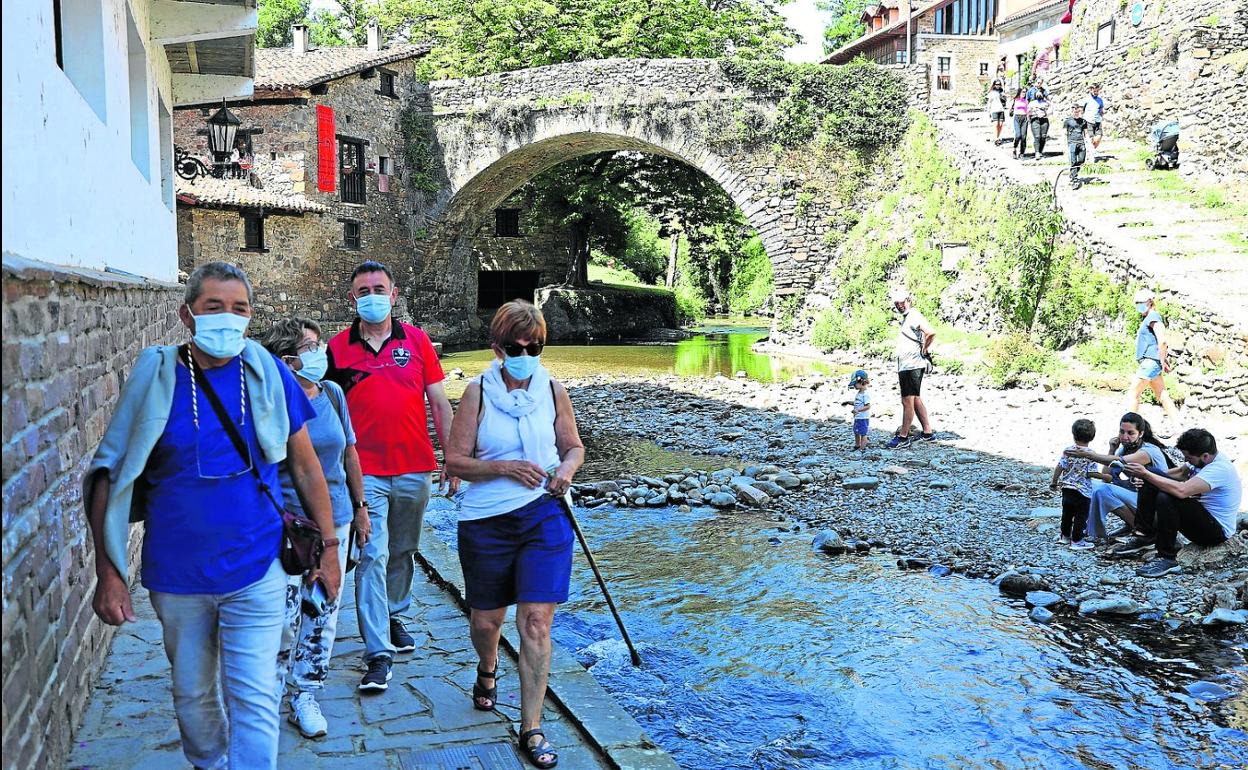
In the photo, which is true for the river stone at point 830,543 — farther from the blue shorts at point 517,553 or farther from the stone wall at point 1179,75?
the stone wall at point 1179,75

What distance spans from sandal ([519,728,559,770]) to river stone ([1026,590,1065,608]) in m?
3.50

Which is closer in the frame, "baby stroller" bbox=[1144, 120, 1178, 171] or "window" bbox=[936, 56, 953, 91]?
"baby stroller" bbox=[1144, 120, 1178, 171]

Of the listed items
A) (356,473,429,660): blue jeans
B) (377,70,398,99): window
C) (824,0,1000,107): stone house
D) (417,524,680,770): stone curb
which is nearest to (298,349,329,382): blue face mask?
(356,473,429,660): blue jeans

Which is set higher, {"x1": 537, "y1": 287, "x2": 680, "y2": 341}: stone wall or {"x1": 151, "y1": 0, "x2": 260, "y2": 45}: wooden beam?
{"x1": 151, "y1": 0, "x2": 260, "y2": 45}: wooden beam

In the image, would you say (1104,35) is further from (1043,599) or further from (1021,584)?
(1043,599)

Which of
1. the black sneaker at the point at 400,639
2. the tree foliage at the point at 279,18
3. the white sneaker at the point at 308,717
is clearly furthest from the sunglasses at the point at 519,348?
the tree foliage at the point at 279,18

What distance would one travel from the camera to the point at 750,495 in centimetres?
886

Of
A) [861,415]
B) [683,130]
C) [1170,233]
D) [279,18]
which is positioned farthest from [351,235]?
[279,18]

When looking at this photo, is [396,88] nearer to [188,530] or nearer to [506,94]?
[506,94]

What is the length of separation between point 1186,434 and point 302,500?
206 inches

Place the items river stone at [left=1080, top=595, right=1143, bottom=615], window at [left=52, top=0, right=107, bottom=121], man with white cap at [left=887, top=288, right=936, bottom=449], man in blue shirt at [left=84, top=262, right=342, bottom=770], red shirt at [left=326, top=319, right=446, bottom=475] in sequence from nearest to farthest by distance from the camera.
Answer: man in blue shirt at [left=84, top=262, right=342, bottom=770] < red shirt at [left=326, top=319, right=446, bottom=475] < window at [left=52, top=0, right=107, bottom=121] < river stone at [left=1080, top=595, right=1143, bottom=615] < man with white cap at [left=887, top=288, right=936, bottom=449]

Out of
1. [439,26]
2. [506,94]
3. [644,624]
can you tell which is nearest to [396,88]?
[506,94]

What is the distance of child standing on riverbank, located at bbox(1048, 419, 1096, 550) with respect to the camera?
673 cm

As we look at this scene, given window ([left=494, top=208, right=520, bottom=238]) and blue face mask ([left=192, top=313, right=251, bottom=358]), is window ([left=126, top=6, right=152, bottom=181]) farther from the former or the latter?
window ([left=494, top=208, right=520, bottom=238])
